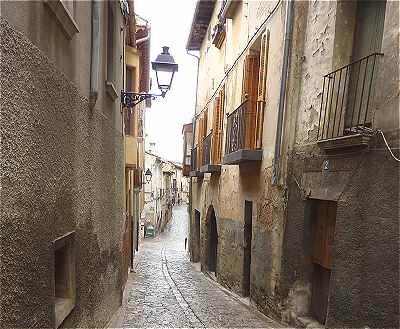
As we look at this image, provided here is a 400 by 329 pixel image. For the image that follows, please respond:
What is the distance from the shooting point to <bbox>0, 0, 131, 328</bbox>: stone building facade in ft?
8.25

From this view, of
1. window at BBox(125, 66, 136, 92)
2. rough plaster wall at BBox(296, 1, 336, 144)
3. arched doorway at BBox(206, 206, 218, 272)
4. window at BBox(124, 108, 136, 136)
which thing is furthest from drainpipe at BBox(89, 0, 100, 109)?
arched doorway at BBox(206, 206, 218, 272)

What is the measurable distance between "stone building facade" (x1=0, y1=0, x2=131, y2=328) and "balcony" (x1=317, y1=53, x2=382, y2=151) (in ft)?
9.93

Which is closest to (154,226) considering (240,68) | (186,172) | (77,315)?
(186,172)

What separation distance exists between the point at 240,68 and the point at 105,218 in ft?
18.5

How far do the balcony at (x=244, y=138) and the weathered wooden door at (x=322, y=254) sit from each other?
86.7 inches

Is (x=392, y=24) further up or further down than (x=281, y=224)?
further up

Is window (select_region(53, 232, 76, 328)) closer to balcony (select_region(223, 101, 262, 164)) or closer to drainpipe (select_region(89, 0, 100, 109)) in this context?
drainpipe (select_region(89, 0, 100, 109))

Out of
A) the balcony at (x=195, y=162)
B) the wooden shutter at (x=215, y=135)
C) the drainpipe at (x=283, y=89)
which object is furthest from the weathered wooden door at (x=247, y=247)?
the balcony at (x=195, y=162)

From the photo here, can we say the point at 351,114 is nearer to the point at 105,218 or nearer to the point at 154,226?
the point at 105,218

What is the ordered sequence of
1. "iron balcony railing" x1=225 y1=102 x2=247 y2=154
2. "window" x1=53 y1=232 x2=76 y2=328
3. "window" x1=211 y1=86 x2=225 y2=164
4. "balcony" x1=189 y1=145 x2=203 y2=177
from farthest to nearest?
1. "balcony" x1=189 y1=145 x2=203 y2=177
2. "window" x1=211 y1=86 x2=225 y2=164
3. "iron balcony railing" x1=225 y1=102 x2=247 y2=154
4. "window" x1=53 y1=232 x2=76 y2=328

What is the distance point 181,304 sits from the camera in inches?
306

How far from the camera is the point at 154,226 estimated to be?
3297cm

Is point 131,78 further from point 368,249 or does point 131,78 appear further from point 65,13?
point 368,249

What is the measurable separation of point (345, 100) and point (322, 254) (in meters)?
2.19
